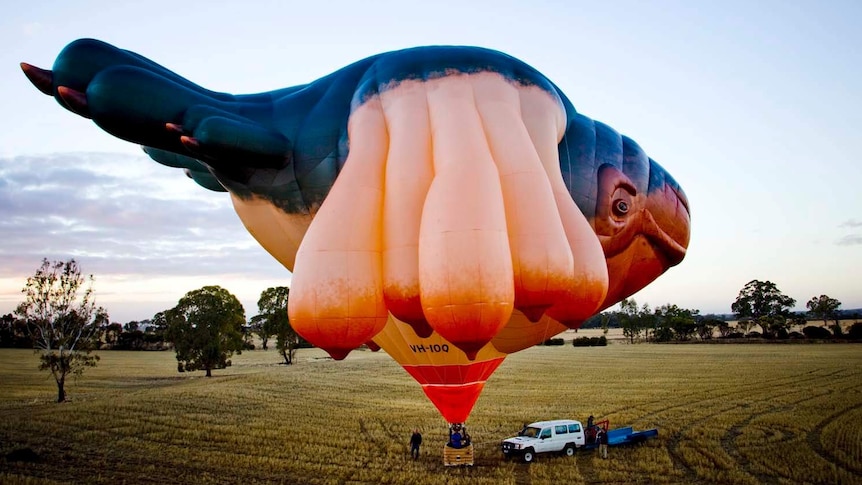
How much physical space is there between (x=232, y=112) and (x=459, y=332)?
2.90 metres

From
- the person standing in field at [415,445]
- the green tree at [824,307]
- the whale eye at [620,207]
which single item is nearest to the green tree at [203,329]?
the person standing in field at [415,445]

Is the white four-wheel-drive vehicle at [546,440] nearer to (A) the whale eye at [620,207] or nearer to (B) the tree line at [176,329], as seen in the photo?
(A) the whale eye at [620,207]

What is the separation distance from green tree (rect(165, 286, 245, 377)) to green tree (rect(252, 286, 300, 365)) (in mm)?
5264

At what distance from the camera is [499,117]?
Answer: 15.1 ft

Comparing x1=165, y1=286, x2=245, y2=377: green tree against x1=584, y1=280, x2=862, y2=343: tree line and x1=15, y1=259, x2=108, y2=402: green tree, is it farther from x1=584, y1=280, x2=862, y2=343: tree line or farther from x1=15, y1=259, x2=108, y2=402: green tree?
x1=584, y1=280, x2=862, y2=343: tree line

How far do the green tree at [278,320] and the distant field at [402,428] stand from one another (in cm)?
815

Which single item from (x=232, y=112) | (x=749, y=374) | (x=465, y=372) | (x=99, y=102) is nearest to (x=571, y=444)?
→ (x=465, y=372)

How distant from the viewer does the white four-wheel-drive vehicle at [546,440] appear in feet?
30.7

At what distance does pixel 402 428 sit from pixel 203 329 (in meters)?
15.4

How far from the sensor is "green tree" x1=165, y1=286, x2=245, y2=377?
80.0 feet

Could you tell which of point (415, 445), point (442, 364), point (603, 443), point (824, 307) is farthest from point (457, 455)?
point (824, 307)

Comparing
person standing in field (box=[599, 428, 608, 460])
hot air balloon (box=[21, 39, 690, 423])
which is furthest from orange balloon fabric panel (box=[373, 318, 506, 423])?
person standing in field (box=[599, 428, 608, 460])

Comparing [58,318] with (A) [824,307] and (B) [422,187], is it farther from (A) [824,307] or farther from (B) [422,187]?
(A) [824,307]

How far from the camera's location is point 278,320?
31.0 m
